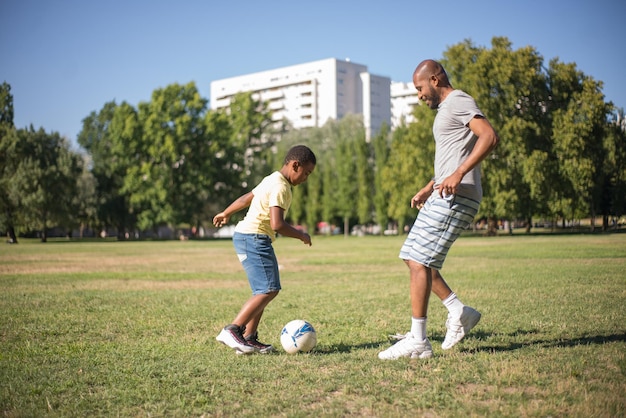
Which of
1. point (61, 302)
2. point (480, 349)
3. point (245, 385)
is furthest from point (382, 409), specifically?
point (61, 302)

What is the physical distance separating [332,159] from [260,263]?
6483 centimetres

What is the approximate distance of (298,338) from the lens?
5.56 metres

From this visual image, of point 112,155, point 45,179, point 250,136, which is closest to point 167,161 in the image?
point 112,155

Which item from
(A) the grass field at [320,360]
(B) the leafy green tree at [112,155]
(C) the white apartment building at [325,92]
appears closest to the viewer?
(A) the grass field at [320,360]

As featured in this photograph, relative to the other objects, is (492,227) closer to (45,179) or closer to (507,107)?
(507,107)

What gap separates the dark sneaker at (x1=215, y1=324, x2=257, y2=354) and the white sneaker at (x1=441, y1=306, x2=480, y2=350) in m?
1.76

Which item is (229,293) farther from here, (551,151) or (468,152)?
(551,151)

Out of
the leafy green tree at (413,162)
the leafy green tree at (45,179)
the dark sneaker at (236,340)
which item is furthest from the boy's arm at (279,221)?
the leafy green tree at (45,179)

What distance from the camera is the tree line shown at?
45.0 metres

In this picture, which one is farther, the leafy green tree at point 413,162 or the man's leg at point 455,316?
the leafy green tree at point 413,162

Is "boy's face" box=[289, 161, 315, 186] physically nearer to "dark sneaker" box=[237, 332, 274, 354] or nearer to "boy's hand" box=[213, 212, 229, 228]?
"boy's hand" box=[213, 212, 229, 228]

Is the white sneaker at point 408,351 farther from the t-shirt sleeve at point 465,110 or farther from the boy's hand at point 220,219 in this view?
the boy's hand at point 220,219

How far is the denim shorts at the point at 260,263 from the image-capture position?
5.62 meters

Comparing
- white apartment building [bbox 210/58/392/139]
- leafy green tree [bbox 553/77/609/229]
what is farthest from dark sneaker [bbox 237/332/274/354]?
white apartment building [bbox 210/58/392/139]
